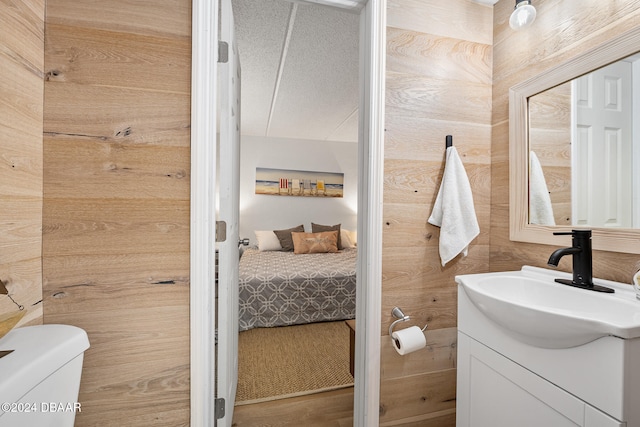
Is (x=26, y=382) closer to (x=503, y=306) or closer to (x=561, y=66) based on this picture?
(x=503, y=306)

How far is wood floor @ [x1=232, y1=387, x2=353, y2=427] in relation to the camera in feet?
5.20

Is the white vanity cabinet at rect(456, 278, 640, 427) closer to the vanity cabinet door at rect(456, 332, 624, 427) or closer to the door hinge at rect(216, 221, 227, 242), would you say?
the vanity cabinet door at rect(456, 332, 624, 427)

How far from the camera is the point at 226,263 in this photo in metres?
1.27

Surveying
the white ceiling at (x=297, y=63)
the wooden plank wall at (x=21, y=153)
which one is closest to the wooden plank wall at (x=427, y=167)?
the white ceiling at (x=297, y=63)

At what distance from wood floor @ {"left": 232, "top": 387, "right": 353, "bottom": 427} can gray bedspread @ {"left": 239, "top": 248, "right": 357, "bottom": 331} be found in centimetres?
110

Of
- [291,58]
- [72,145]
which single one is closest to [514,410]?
[72,145]

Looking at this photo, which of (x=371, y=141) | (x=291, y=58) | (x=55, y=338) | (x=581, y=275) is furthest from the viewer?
(x=291, y=58)

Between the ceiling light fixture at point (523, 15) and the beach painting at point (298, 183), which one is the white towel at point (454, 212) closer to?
the ceiling light fixture at point (523, 15)

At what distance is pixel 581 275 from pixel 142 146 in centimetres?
165

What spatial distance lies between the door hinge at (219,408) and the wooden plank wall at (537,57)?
4.76ft

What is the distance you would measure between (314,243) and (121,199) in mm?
3180

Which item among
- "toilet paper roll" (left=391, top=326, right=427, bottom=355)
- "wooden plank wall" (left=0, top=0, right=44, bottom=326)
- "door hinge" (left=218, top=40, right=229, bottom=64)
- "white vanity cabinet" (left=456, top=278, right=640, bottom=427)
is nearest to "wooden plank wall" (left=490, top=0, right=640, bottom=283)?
"white vanity cabinet" (left=456, top=278, right=640, bottom=427)

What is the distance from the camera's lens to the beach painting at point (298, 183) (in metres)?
4.78

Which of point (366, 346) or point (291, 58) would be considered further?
point (291, 58)
